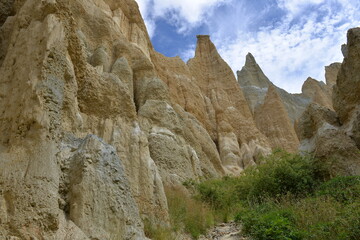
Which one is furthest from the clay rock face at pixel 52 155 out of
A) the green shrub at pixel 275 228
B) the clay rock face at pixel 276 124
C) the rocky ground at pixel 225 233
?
the clay rock face at pixel 276 124

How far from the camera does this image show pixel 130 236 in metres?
5.26

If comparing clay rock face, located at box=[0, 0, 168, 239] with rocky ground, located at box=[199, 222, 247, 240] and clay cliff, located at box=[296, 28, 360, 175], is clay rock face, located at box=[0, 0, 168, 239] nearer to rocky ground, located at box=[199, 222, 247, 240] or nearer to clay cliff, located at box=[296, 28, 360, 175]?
rocky ground, located at box=[199, 222, 247, 240]

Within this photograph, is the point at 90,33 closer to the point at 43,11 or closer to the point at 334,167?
the point at 43,11

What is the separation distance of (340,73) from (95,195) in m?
12.2

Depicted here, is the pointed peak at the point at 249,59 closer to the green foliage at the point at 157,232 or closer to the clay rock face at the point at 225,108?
the clay rock face at the point at 225,108

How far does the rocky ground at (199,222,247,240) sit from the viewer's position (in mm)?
8102

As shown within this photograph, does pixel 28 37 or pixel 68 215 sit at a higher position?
pixel 28 37

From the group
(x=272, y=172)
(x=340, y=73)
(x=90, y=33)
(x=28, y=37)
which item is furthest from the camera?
(x=90, y=33)

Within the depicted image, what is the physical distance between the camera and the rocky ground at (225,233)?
8102 mm

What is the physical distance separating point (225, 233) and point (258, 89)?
169 ft

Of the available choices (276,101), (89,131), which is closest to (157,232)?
(89,131)

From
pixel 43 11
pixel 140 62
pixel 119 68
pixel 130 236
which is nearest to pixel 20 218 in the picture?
pixel 130 236

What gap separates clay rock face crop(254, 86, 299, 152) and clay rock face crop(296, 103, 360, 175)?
82.4 feet

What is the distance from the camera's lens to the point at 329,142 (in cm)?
1212
